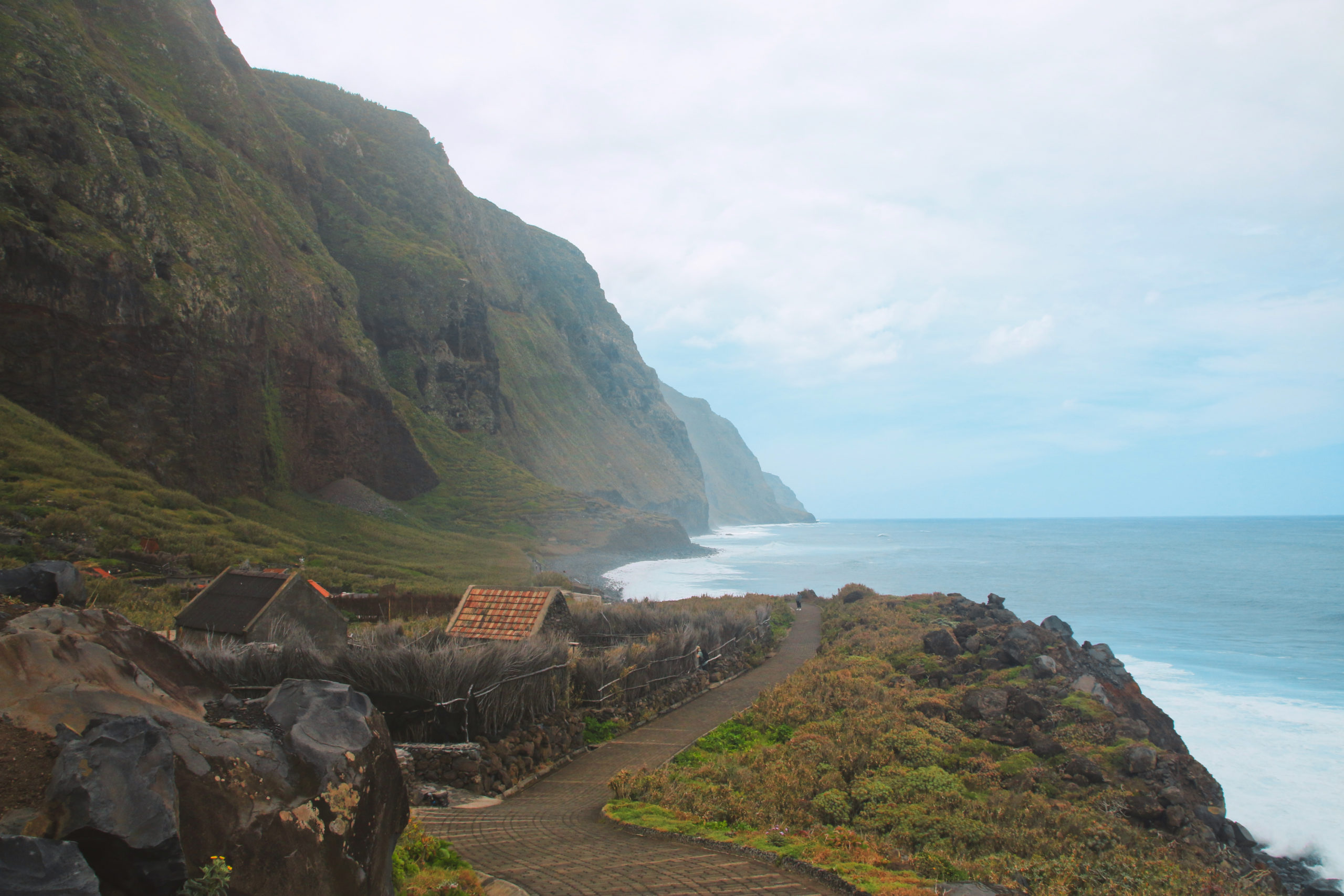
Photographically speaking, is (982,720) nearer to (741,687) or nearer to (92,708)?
(741,687)

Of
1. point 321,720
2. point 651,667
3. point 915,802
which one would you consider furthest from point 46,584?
point 915,802

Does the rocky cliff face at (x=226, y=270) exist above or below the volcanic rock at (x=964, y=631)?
above

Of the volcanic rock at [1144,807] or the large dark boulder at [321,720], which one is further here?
the volcanic rock at [1144,807]

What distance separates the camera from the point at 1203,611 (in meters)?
48.2

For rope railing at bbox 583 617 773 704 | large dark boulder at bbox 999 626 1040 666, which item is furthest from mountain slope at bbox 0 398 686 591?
large dark boulder at bbox 999 626 1040 666

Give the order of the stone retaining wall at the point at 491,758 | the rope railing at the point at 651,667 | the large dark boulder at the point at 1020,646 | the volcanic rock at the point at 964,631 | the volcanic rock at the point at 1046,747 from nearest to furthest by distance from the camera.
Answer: the stone retaining wall at the point at 491,758
the volcanic rock at the point at 1046,747
the rope railing at the point at 651,667
the large dark boulder at the point at 1020,646
the volcanic rock at the point at 964,631

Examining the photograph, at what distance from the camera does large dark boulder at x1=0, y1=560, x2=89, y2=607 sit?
8.84 metres

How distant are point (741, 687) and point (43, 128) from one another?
1401 inches

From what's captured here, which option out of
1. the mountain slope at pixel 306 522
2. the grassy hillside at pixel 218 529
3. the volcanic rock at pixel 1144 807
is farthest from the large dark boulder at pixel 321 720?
the mountain slope at pixel 306 522

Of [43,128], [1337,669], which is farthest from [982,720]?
[43,128]

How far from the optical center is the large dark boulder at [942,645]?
18.3 meters

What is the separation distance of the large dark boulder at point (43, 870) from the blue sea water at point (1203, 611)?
1824cm

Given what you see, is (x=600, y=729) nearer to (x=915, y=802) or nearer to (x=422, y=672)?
(x=422, y=672)

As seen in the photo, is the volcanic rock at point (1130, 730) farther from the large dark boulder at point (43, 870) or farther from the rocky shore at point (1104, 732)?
the large dark boulder at point (43, 870)
